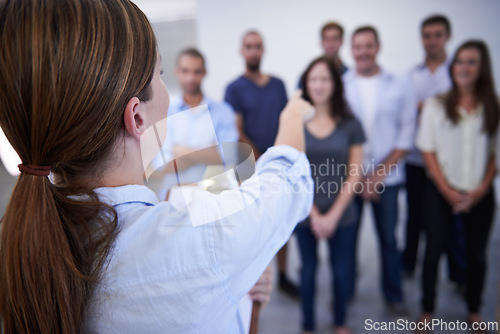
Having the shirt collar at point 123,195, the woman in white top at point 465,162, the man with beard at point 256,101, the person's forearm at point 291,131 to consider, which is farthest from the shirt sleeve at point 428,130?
the shirt collar at point 123,195

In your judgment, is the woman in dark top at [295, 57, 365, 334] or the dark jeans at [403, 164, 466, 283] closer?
the woman in dark top at [295, 57, 365, 334]

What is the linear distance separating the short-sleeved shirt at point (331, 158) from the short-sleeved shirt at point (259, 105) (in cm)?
11

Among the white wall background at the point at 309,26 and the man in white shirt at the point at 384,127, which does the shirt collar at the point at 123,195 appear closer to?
the man in white shirt at the point at 384,127

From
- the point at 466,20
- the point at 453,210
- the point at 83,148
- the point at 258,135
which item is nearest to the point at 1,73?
the point at 83,148

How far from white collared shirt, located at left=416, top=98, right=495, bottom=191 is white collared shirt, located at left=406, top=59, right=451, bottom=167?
0.43 m

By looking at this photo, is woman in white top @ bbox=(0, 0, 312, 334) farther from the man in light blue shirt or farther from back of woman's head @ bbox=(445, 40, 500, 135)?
back of woman's head @ bbox=(445, 40, 500, 135)

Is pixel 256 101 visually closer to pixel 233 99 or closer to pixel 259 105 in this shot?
pixel 259 105

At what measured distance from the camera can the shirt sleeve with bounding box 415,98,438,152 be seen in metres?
1.60

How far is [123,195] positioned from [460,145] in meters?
1.57

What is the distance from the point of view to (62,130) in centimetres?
43

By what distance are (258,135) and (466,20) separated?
2373 mm

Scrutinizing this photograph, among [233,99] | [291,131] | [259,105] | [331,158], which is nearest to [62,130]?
[291,131]

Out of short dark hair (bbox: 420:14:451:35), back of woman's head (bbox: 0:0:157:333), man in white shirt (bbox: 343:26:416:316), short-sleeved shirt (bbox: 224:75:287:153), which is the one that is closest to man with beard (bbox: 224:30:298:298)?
short-sleeved shirt (bbox: 224:75:287:153)

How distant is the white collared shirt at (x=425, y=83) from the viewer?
199 centimetres
